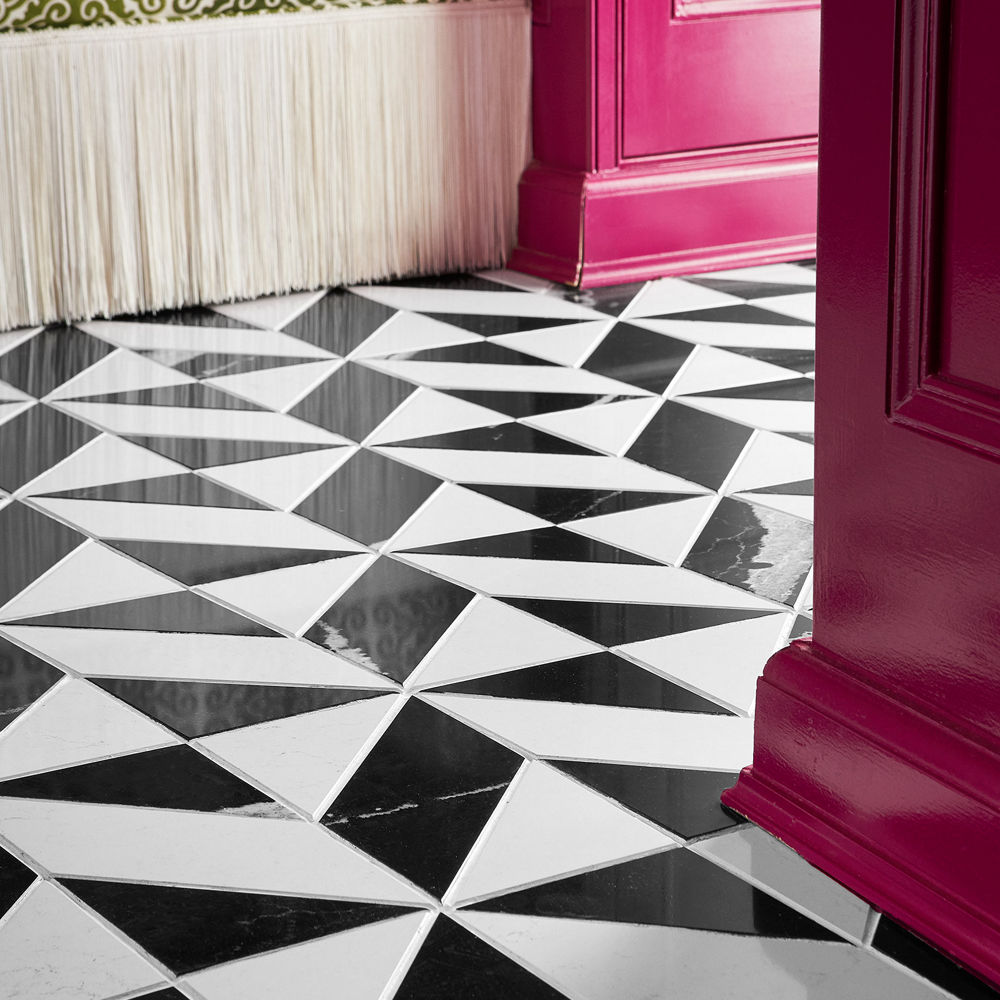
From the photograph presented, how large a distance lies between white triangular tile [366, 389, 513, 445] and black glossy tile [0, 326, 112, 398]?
742mm

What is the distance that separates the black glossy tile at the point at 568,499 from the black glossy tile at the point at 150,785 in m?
0.92

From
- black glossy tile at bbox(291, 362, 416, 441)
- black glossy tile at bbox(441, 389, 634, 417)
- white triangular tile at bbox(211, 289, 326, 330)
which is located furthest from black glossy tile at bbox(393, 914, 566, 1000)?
white triangular tile at bbox(211, 289, 326, 330)

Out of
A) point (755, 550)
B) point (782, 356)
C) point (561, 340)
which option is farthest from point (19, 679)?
point (782, 356)

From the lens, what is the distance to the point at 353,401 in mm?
3219

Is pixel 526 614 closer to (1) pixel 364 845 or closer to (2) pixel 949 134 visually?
(1) pixel 364 845

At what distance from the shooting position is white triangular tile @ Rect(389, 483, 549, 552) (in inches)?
99.6

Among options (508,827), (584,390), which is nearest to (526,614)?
(508,827)

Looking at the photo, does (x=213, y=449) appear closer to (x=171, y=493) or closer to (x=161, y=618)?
(x=171, y=493)

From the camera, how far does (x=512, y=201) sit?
441cm

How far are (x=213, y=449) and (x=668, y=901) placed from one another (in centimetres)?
162

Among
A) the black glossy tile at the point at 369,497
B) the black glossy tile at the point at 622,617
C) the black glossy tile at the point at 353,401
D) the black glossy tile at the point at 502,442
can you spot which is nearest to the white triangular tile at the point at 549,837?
the black glossy tile at the point at 622,617

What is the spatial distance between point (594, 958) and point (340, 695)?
24.3 inches

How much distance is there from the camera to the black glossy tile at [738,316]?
384 cm

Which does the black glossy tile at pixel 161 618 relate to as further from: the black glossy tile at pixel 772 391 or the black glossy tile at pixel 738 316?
the black glossy tile at pixel 738 316
